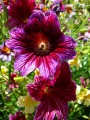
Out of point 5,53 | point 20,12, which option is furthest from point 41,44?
point 5,53

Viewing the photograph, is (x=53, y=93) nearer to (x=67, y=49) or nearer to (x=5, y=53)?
(x=67, y=49)

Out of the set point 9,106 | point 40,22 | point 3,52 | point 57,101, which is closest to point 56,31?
point 40,22

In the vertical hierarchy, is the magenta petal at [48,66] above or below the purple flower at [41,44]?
below

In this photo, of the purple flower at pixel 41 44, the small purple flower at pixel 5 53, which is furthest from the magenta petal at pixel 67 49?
the small purple flower at pixel 5 53

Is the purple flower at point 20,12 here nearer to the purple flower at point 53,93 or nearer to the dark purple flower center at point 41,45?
the dark purple flower center at point 41,45

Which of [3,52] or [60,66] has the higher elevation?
[3,52]

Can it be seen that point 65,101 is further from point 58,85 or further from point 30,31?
point 30,31
